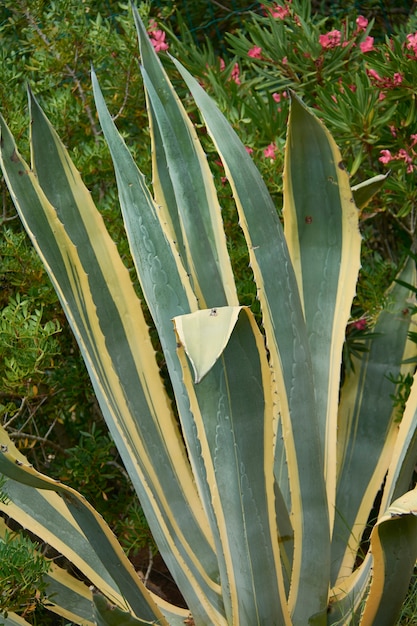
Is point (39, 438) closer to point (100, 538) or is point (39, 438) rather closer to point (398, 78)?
point (100, 538)

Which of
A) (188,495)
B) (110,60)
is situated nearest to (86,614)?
(188,495)

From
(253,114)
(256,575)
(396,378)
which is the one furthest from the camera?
(253,114)

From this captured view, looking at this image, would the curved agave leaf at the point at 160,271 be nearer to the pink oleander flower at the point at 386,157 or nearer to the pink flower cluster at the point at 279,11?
the pink oleander flower at the point at 386,157

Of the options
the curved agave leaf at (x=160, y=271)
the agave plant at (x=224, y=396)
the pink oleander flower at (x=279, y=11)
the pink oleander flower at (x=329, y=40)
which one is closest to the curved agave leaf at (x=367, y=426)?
the agave plant at (x=224, y=396)

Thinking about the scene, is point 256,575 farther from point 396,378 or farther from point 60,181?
point 60,181

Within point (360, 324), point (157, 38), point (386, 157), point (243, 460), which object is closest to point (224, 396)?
point (243, 460)

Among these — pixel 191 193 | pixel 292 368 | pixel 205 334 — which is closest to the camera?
pixel 205 334
